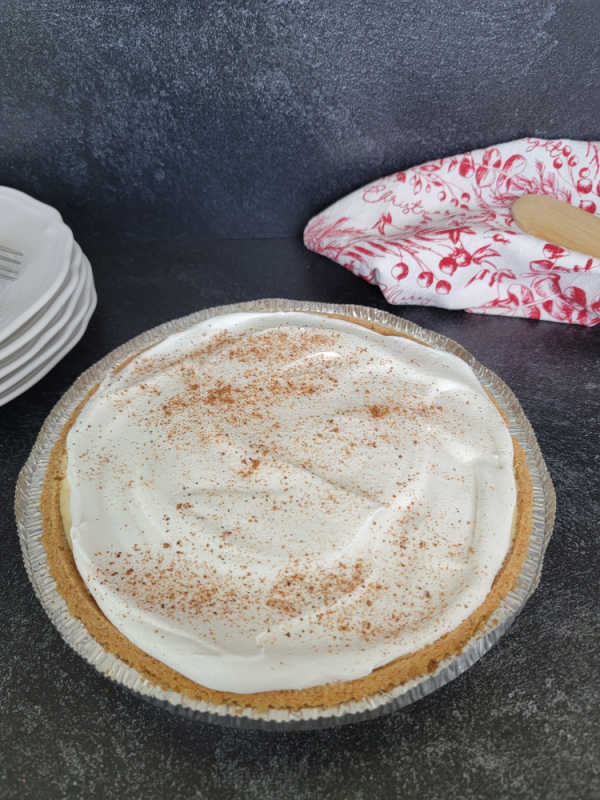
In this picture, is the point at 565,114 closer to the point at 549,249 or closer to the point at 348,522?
the point at 549,249

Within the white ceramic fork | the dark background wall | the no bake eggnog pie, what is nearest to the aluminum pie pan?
the no bake eggnog pie

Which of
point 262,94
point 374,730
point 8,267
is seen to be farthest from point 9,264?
point 374,730

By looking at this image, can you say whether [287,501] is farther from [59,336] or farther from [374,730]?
[59,336]

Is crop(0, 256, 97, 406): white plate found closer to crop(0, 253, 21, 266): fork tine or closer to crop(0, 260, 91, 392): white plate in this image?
crop(0, 260, 91, 392): white plate

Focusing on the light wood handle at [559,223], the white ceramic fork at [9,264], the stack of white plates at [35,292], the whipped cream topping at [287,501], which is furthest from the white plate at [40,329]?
the light wood handle at [559,223]

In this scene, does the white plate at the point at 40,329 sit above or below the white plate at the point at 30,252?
below

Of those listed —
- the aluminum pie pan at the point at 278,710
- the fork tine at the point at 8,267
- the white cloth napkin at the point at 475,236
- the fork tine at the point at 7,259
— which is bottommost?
the aluminum pie pan at the point at 278,710

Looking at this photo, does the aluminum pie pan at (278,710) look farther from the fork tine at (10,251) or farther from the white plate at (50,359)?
the fork tine at (10,251)
